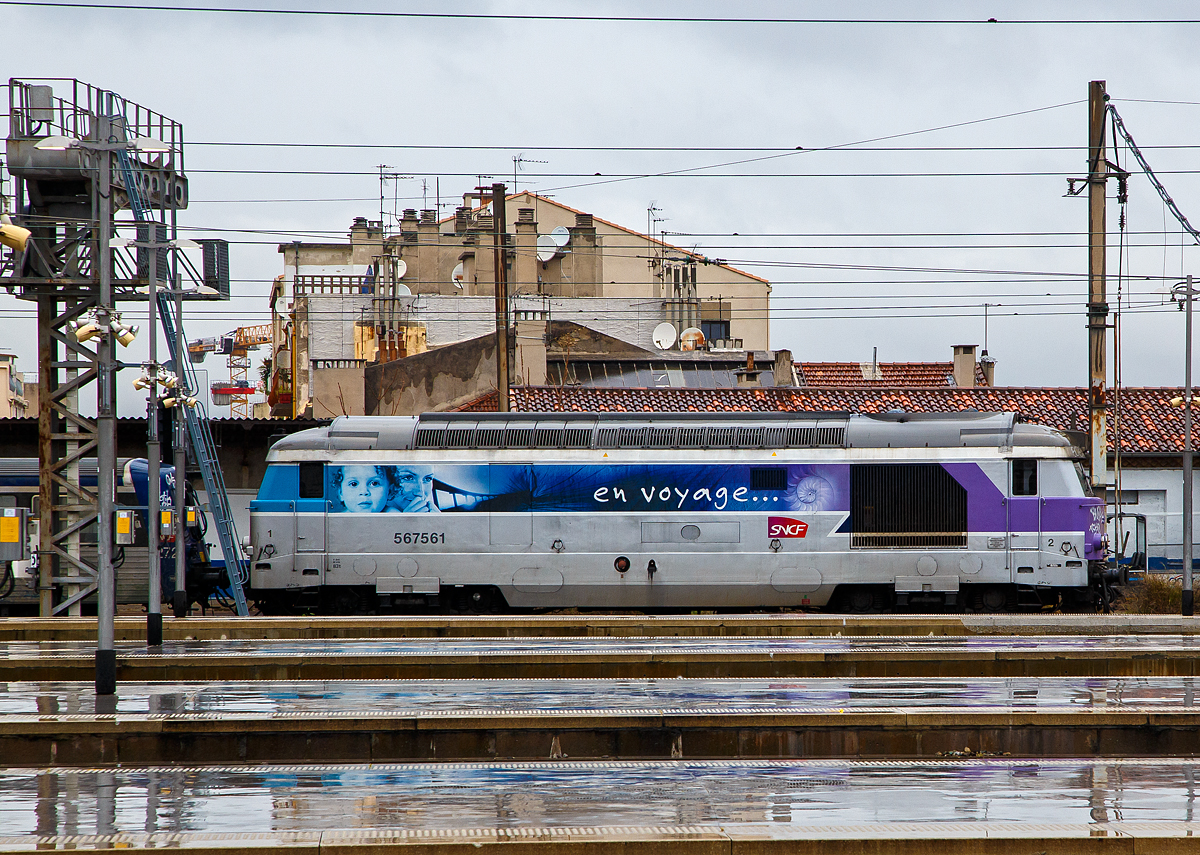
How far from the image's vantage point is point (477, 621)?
23.8 meters

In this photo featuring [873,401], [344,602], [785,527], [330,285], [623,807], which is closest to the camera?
[623,807]

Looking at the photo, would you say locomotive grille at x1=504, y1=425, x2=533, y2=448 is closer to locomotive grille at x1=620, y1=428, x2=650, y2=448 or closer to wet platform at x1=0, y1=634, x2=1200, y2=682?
locomotive grille at x1=620, y1=428, x2=650, y2=448

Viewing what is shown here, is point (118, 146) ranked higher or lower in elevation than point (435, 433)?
higher

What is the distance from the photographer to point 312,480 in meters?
26.4

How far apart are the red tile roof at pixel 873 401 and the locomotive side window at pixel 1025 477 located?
16153mm

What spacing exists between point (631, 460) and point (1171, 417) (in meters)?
24.2

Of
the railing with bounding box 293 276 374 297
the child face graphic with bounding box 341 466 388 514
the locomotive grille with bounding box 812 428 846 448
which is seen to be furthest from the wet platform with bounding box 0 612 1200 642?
the railing with bounding box 293 276 374 297

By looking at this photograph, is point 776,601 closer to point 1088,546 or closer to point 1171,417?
point 1088,546

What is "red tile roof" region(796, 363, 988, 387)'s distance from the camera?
52.5 meters

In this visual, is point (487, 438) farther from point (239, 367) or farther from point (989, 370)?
point (239, 367)

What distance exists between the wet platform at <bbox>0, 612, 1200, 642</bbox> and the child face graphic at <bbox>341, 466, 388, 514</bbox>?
9.75 ft

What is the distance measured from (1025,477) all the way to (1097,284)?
4.80 m

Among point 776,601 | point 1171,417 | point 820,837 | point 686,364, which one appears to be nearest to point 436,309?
point 686,364

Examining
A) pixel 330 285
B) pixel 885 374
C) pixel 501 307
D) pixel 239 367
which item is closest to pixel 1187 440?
pixel 501 307
